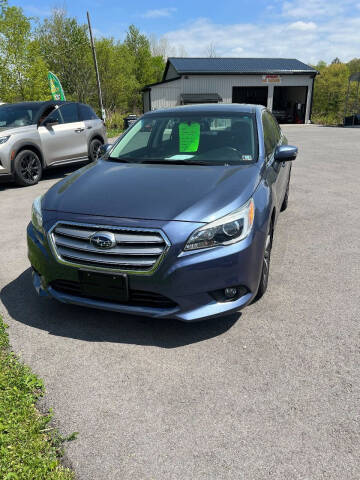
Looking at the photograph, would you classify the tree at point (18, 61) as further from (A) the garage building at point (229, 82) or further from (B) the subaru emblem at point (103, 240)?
(B) the subaru emblem at point (103, 240)

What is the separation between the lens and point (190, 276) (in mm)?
2537

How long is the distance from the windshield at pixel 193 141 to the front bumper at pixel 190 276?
1191 mm

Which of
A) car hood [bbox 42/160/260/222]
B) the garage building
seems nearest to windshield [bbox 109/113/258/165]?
car hood [bbox 42/160/260/222]

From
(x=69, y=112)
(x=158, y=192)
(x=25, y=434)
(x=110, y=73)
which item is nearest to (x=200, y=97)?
(x=110, y=73)

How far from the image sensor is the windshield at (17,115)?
8.18m

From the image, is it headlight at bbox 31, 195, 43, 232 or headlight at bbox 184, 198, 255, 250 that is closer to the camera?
headlight at bbox 184, 198, 255, 250

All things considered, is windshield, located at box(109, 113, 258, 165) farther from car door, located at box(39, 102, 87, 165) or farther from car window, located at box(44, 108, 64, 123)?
car window, located at box(44, 108, 64, 123)

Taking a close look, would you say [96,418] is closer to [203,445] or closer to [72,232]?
[203,445]

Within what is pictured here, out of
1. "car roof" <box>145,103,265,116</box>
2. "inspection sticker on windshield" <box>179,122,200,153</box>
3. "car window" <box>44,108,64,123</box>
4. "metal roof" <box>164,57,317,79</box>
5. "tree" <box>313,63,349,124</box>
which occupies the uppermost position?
"metal roof" <box>164,57,317,79</box>

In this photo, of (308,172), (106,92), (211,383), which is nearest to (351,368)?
(211,383)

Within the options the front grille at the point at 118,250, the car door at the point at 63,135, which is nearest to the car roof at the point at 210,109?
the front grille at the point at 118,250

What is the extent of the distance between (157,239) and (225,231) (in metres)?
0.48

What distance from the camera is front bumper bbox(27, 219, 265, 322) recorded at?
252 cm

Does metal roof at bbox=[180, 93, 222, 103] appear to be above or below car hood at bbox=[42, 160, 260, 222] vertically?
below
